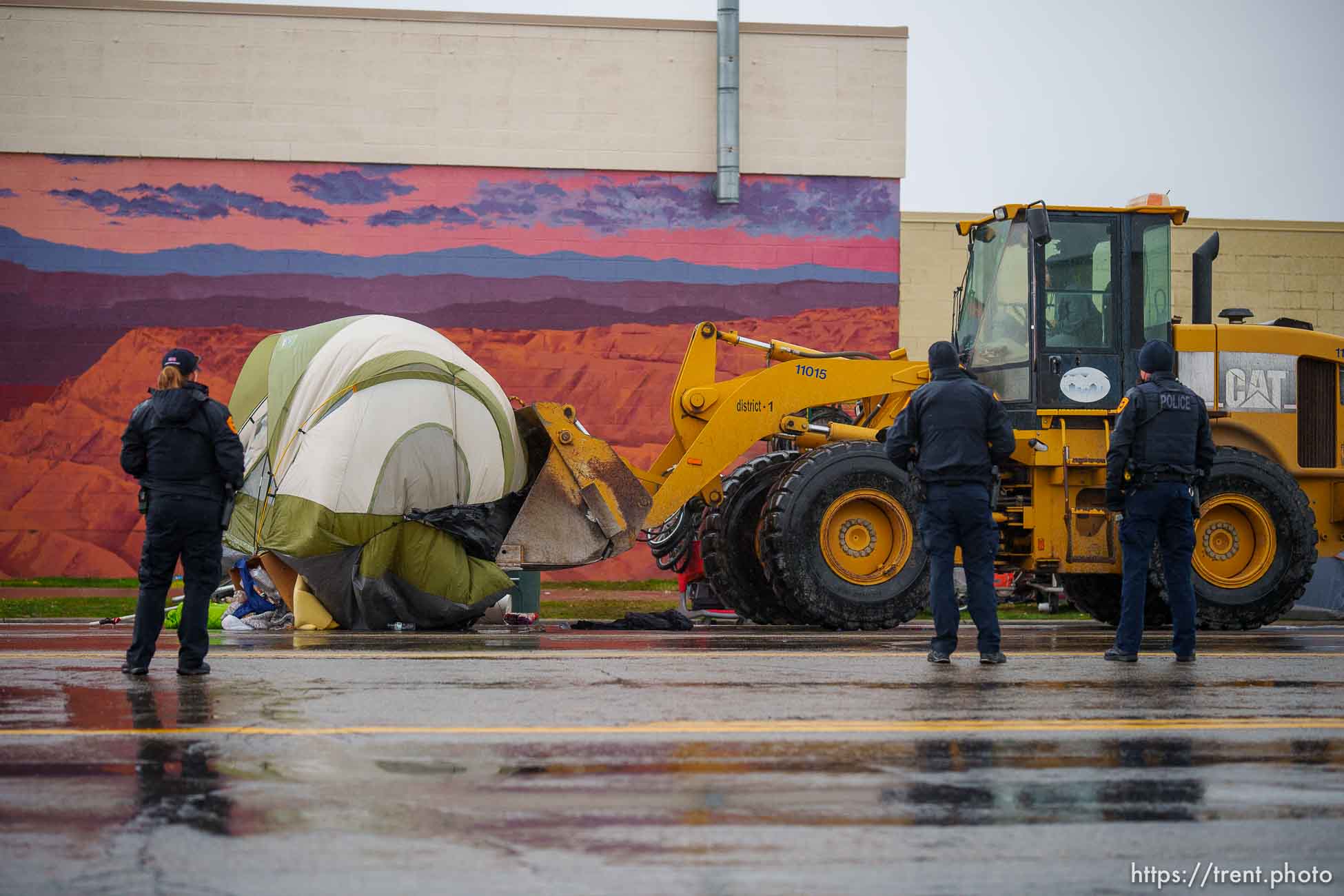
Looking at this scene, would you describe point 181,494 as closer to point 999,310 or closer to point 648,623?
point 648,623

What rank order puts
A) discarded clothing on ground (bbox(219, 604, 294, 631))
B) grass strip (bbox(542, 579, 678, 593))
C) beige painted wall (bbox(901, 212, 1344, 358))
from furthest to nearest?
beige painted wall (bbox(901, 212, 1344, 358))
grass strip (bbox(542, 579, 678, 593))
discarded clothing on ground (bbox(219, 604, 294, 631))

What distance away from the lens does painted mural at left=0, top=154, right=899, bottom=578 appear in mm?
24062

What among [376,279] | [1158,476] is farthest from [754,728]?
[376,279]

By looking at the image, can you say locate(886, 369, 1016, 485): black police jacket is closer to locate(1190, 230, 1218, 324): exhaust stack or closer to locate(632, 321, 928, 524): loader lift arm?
locate(632, 321, 928, 524): loader lift arm

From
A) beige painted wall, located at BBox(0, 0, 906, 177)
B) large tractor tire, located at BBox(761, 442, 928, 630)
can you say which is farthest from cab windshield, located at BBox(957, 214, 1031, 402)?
beige painted wall, located at BBox(0, 0, 906, 177)

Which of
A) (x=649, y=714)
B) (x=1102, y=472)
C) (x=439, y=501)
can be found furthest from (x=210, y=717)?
(x=1102, y=472)

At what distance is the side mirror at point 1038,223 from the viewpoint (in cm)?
1326

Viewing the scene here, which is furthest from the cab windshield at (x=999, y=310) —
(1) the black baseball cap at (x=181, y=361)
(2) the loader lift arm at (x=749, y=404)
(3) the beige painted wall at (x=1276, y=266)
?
(3) the beige painted wall at (x=1276, y=266)

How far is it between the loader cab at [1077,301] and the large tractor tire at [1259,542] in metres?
1.22

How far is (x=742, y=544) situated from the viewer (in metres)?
14.9

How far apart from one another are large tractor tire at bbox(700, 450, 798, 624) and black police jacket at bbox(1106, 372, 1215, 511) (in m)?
4.81

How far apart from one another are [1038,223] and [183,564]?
757 cm

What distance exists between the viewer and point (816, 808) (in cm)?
497

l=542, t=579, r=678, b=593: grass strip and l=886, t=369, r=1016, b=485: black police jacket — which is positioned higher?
l=886, t=369, r=1016, b=485: black police jacket
